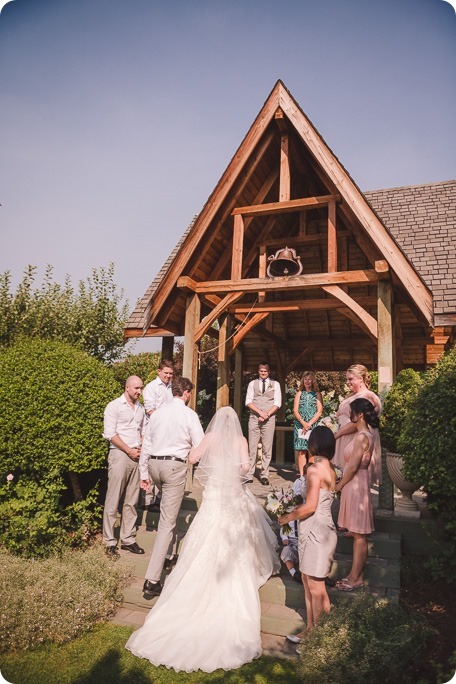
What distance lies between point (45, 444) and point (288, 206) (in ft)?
17.3

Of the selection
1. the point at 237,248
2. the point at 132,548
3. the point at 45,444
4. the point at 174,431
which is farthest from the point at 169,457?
the point at 237,248

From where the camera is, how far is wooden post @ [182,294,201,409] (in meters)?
8.20

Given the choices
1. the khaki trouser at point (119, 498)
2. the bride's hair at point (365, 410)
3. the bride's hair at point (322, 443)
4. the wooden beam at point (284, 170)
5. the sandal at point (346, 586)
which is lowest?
the sandal at point (346, 586)

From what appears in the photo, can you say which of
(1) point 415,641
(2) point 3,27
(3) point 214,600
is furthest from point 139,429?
(2) point 3,27

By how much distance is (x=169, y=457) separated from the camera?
206 inches

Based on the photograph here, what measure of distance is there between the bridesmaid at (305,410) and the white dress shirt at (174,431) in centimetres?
340

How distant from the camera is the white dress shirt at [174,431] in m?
5.23

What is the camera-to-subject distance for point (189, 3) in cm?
425

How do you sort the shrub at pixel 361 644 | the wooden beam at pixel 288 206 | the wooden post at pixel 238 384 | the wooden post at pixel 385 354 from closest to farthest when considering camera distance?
1. the shrub at pixel 361 644
2. the wooden post at pixel 385 354
3. the wooden beam at pixel 288 206
4. the wooden post at pixel 238 384

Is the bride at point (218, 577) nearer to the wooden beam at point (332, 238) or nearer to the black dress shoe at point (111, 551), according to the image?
the black dress shoe at point (111, 551)

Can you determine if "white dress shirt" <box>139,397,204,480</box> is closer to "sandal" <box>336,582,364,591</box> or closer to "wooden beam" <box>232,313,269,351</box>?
"sandal" <box>336,582,364,591</box>

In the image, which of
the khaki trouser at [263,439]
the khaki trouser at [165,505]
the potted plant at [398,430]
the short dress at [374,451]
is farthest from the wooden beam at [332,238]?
the khaki trouser at [165,505]

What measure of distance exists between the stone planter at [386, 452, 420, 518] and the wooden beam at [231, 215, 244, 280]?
3961 mm

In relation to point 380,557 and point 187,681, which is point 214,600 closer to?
point 187,681
